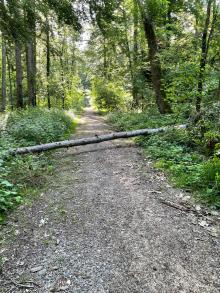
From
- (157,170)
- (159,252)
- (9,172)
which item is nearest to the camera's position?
(159,252)

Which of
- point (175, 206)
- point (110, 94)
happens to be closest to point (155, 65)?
point (175, 206)

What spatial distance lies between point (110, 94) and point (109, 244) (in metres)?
24.5

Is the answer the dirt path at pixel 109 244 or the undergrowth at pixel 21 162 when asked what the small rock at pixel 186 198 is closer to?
the dirt path at pixel 109 244

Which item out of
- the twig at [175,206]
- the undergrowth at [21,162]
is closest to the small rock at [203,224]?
the twig at [175,206]

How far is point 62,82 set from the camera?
74.0 feet

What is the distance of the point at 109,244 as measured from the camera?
12.2 ft

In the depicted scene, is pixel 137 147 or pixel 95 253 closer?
pixel 95 253

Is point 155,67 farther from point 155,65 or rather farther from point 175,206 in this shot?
point 175,206

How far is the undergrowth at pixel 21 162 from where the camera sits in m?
5.36

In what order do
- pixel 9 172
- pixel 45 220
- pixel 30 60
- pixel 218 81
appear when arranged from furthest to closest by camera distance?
pixel 30 60 → pixel 218 81 → pixel 9 172 → pixel 45 220

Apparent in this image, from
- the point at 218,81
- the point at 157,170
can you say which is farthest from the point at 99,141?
the point at 218,81

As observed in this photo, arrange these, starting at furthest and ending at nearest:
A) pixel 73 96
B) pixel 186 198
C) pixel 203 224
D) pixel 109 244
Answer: pixel 73 96 → pixel 186 198 → pixel 203 224 → pixel 109 244

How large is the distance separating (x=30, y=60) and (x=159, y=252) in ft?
53.0

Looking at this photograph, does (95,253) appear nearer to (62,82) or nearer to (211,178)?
(211,178)
